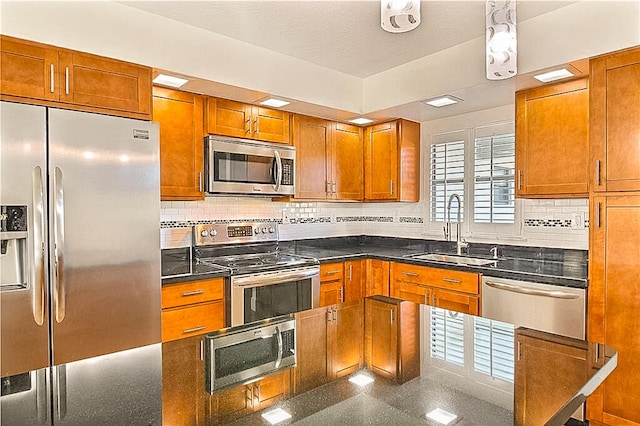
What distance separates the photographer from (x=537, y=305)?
2.69 meters

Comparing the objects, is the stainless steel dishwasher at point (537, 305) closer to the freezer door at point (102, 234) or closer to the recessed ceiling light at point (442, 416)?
the recessed ceiling light at point (442, 416)

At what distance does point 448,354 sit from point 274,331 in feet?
1.89

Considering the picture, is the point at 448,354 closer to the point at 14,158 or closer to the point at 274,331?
the point at 274,331

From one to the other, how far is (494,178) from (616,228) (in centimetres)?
133

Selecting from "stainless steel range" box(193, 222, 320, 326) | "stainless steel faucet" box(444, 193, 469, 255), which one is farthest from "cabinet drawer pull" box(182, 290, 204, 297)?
"stainless steel faucet" box(444, 193, 469, 255)

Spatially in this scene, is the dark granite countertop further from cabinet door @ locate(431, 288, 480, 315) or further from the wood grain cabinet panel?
cabinet door @ locate(431, 288, 480, 315)

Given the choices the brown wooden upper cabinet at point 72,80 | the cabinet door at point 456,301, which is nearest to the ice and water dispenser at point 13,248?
the brown wooden upper cabinet at point 72,80

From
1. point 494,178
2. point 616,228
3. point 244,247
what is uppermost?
point 494,178

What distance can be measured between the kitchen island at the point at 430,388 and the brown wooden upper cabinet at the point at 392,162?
9.06ft

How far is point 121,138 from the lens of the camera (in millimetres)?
2363

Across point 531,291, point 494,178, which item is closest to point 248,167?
point 494,178

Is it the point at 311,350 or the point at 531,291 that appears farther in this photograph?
the point at 531,291

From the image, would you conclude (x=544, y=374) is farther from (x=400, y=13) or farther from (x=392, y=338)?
(x=400, y=13)

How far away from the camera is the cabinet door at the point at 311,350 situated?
1.04 metres
